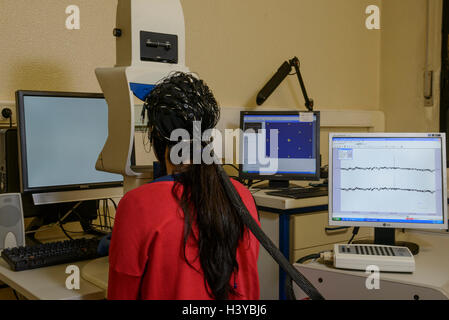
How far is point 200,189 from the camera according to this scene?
1.04 meters

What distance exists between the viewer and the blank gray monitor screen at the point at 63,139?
160cm

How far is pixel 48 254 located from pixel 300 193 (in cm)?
108

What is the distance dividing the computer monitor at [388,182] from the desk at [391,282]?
5.5 inches

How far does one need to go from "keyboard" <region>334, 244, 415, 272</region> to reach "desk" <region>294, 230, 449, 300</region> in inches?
0.7

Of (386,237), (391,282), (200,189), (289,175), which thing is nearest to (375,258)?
(391,282)

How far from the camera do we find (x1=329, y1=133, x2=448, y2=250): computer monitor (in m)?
1.57

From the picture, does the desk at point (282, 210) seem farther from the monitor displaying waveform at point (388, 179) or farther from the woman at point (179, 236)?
the woman at point (179, 236)

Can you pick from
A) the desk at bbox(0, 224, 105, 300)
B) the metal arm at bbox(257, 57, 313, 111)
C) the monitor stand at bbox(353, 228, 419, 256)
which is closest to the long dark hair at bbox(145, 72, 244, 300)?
the desk at bbox(0, 224, 105, 300)

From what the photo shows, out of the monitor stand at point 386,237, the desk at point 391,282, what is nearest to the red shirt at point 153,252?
the desk at point 391,282

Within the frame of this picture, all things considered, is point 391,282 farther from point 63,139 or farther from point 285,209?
point 63,139
